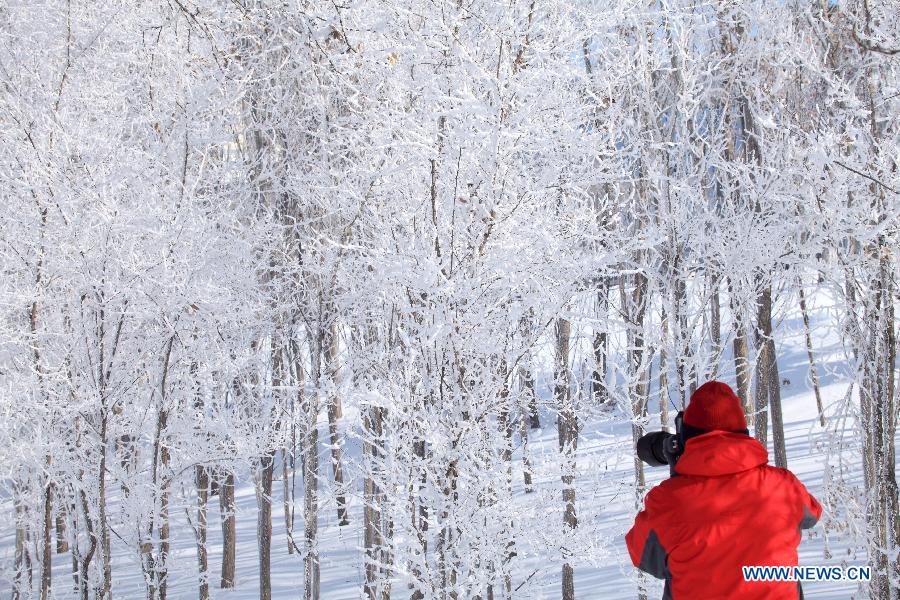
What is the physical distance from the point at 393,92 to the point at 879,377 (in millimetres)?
4704

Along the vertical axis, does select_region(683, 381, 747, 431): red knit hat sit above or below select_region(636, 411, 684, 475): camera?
above

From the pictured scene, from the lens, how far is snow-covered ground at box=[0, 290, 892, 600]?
18.5 feet

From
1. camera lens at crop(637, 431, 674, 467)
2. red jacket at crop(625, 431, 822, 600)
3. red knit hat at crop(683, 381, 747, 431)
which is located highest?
red knit hat at crop(683, 381, 747, 431)

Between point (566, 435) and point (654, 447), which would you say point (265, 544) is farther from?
point (654, 447)

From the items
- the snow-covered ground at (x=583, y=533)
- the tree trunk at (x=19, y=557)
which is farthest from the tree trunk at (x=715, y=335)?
the tree trunk at (x=19, y=557)

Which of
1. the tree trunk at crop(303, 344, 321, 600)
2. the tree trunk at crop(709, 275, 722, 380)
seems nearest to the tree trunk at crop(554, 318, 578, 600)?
the tree trunk at crop(709, 275, 722, 380)

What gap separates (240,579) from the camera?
51.3 ft

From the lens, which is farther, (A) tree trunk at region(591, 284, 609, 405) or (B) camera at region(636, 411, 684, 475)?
(A) tree trunk at region(591, 284, 609, 405)

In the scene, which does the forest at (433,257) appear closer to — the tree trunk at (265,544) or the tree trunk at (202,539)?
the tree trunk at (202,539)

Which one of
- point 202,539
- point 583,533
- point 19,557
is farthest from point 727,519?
point 19,557

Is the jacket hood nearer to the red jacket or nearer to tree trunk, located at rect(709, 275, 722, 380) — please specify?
the red jacket

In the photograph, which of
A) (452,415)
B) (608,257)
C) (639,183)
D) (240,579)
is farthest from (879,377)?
(240,579)

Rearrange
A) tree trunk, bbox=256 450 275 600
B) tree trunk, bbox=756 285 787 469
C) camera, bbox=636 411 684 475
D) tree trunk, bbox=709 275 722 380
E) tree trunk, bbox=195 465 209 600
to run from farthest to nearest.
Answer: tree trunk, bbox=256 450 275 600
tree trunk, bbox=756 285 787 469
tree trunk, bbox=195 465 209 600
tree trunk, bbox=709 275 722 380
camera, bbox=636 411 684 475

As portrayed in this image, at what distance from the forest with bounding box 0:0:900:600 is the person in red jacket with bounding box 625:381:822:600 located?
7.03 ft
